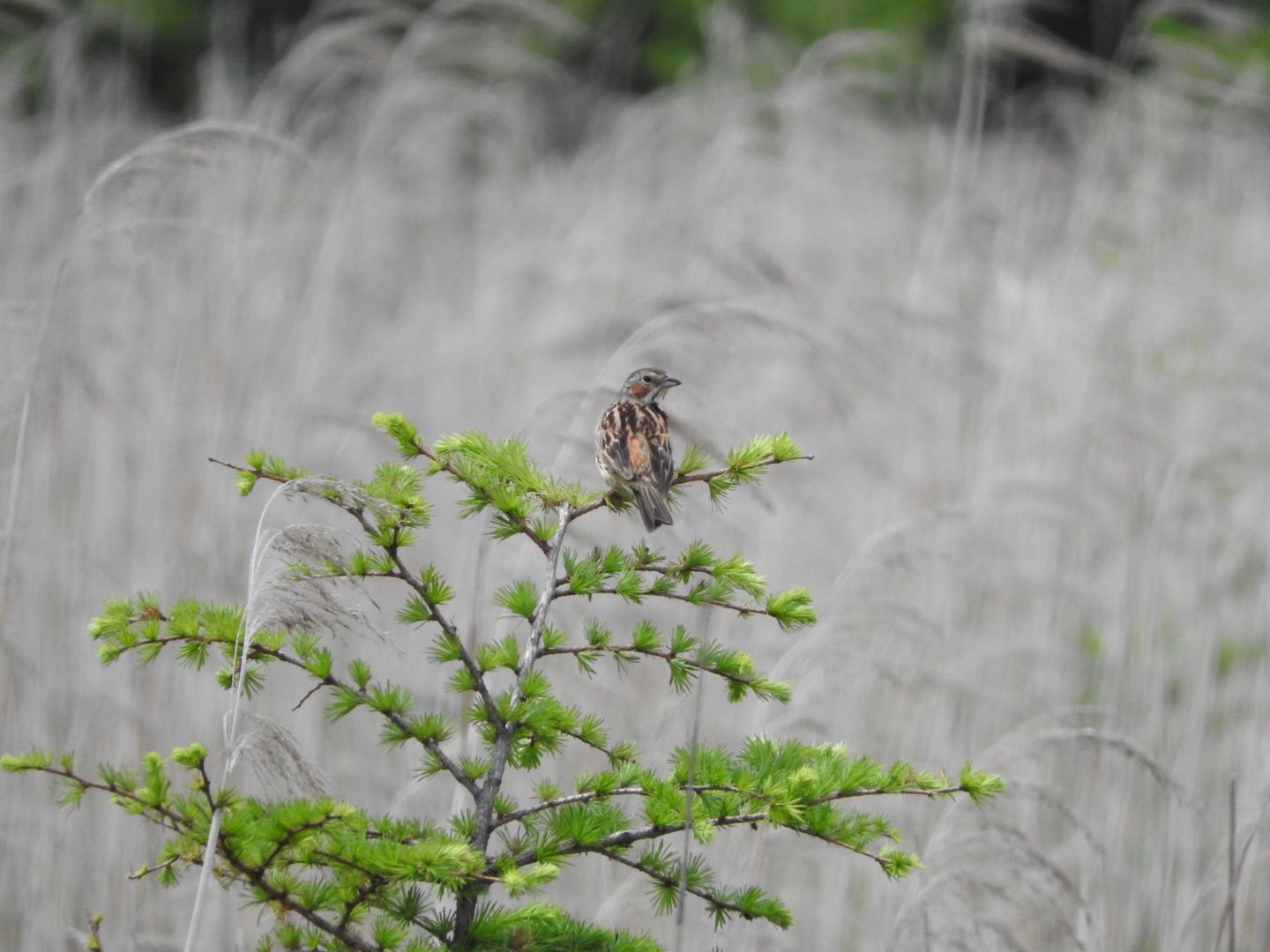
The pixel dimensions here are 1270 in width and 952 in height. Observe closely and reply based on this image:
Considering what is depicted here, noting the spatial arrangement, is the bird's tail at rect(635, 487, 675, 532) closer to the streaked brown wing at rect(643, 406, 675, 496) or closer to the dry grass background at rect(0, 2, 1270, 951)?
the streaked brown wing at rect(643, 406, 675, 496)

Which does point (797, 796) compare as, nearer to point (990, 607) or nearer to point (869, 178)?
point (990, 607)

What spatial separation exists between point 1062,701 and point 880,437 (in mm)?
1495

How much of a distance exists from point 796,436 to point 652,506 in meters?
2.99

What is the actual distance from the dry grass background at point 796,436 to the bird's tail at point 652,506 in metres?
0.19

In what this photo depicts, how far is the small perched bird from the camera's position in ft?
6.21

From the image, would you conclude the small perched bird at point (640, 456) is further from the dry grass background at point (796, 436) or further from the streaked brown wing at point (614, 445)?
the dry grass background at point (796, 436)

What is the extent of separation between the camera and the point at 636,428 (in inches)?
79.7

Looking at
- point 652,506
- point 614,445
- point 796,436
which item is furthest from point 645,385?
point 796,436

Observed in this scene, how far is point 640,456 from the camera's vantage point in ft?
6.38

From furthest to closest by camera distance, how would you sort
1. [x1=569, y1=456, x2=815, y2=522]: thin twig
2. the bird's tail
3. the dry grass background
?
the dry grass background → the bird's tail → [x1=569, y1=456, x2=815, y2=522]: thin twig

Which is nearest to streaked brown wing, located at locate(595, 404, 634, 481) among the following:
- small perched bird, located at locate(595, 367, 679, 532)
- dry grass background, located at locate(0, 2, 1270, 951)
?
small perched bird, located at locate(595, 367, 679, 532)

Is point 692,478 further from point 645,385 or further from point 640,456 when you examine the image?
point 645,385

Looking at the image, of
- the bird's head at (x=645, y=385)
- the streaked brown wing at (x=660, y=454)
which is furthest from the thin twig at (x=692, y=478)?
the bird's head at (x=645, y=385)

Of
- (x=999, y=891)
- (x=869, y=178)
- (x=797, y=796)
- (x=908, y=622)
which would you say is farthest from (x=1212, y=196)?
(x=797, y=796)
